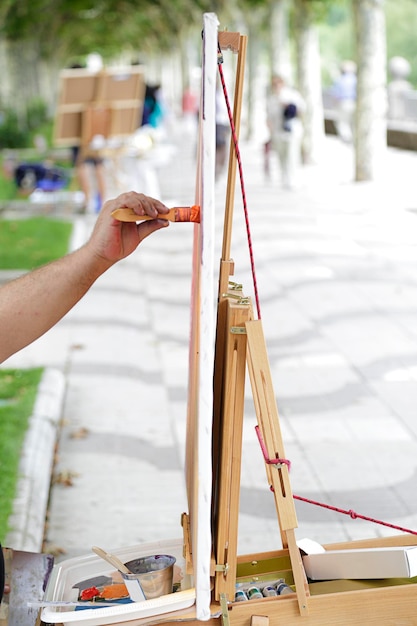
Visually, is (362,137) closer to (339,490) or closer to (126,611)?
(339,490)

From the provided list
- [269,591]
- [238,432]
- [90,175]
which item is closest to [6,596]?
[269,591]

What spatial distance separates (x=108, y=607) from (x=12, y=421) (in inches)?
145

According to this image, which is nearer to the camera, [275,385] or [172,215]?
[172,215]

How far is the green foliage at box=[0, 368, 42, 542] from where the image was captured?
187 inches

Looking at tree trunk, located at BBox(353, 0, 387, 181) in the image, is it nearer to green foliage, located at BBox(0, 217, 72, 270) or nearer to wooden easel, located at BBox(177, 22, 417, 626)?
green foliage, located at BBox(0, 217, 72, 270)

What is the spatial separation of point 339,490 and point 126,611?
2896mm

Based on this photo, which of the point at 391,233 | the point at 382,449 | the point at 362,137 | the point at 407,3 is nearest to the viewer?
the point at 382,449

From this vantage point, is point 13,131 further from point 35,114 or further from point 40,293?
point 40,293

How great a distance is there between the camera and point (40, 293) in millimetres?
2584

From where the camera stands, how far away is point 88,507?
16.3 feet

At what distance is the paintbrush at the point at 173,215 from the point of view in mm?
2297

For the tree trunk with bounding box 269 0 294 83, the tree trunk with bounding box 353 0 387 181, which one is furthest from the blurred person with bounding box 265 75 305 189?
the tree trunk with bounding box 269 0 294 83

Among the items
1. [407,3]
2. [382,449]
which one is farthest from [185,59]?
[382,449]

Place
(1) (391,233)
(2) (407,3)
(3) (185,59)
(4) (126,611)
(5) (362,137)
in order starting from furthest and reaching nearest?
(2) (407,3)
(3) (185,59)
(5) (362,137)
(1) (391,233)
(4) (126,611)
